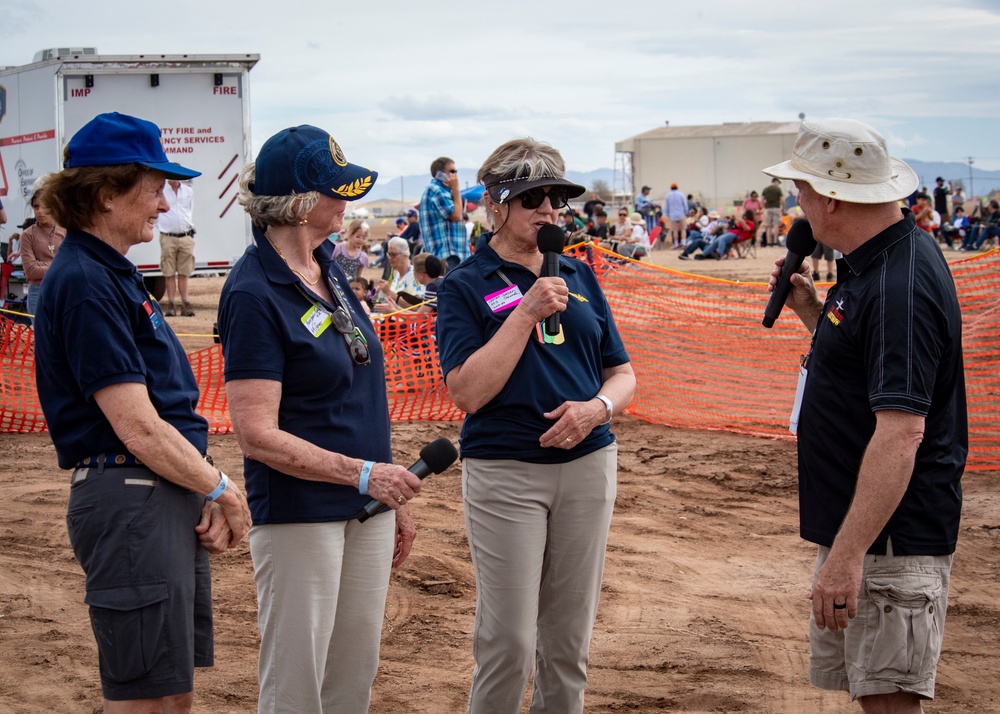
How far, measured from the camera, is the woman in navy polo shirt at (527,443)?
130 inches

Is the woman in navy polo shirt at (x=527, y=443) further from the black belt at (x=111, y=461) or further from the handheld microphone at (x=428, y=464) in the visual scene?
the black belt at (x=111, y=461)

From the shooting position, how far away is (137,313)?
277cm

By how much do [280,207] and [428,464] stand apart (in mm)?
867

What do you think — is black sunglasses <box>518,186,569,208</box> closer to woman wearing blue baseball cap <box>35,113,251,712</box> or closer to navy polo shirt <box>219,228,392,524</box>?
navy polo shirt <box>219,228,392,524</box>

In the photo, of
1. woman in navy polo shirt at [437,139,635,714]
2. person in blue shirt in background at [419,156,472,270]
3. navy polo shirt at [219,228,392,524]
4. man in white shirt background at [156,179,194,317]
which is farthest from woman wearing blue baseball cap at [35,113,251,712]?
man in white shirt background at [156,179,194,317]

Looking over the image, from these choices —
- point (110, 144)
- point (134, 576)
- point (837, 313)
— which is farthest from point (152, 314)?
point (837, 313)

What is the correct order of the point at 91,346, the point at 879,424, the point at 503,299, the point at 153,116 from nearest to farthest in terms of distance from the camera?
the point at 91,346 → the point at 879,424 → the point at 503,299 → the point at 153,116

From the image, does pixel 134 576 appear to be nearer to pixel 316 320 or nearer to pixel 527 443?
pixel 316 320

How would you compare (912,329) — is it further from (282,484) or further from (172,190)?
(172,190)

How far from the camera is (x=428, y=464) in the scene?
2.97 metres

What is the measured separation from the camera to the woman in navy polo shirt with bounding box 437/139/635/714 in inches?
130

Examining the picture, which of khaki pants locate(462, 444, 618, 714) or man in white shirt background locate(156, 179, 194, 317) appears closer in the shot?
khaki pants locate(462, 444, 618, 714)

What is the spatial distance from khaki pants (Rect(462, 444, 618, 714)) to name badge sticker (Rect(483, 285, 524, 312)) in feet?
1.68

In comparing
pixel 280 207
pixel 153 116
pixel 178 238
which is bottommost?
pixel 280 207
